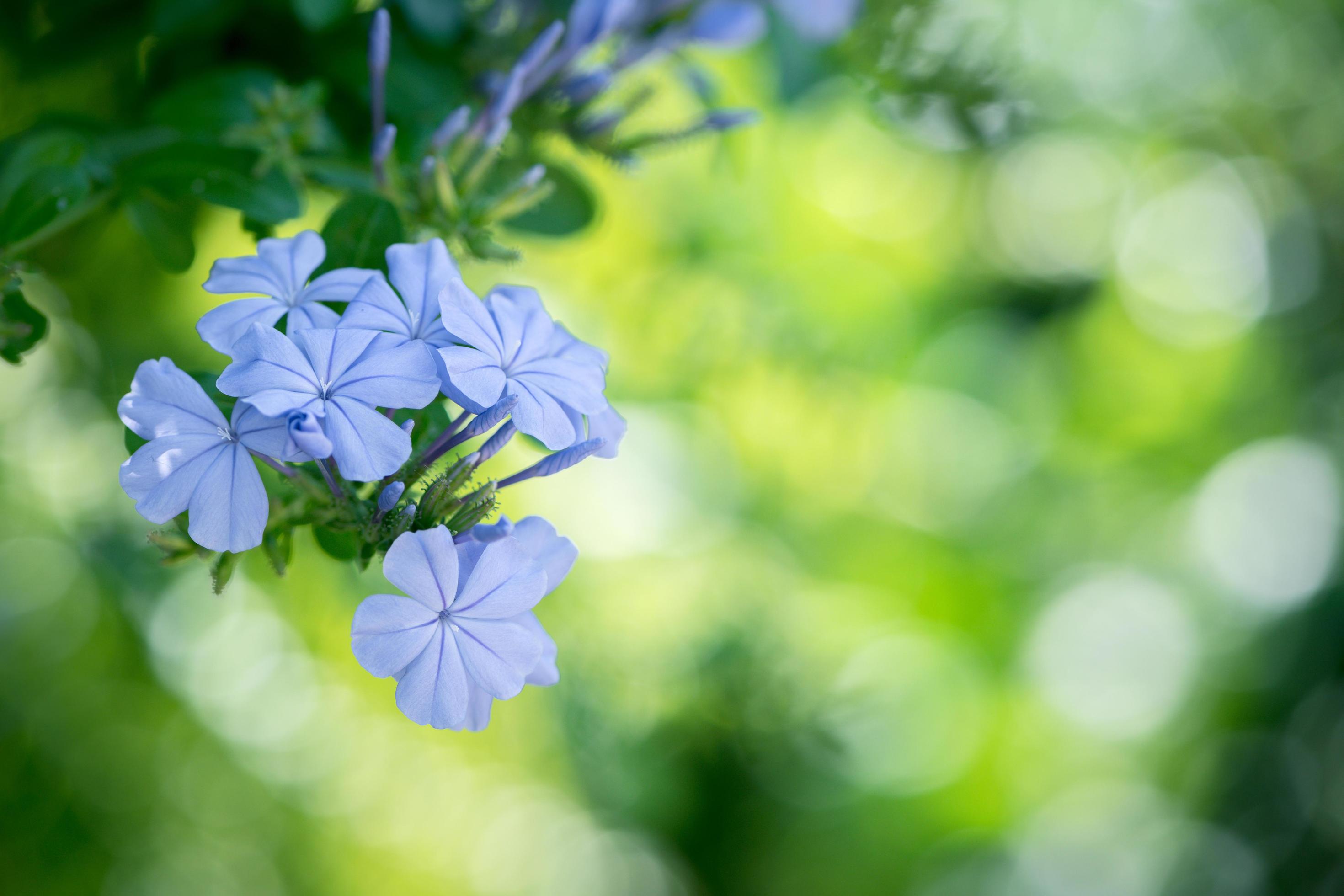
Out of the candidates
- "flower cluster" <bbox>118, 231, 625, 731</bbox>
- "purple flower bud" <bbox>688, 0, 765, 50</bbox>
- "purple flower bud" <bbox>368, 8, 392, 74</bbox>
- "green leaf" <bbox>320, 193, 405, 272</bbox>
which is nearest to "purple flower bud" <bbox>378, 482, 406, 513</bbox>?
"flower cluster" <bbox>118, 231, 625, 731</bbox>

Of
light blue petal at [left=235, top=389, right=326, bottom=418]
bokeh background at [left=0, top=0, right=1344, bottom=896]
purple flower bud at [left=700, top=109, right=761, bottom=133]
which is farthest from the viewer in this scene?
bokeh background at [left=0, top=0, right=1344, bottom=896]

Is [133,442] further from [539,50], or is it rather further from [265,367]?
[539,50]

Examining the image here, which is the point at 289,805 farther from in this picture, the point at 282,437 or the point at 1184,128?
the point at 1184,128

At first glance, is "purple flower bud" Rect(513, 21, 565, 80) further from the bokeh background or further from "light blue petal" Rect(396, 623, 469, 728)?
"light blue petal" Rect(396, 623, 469, 728)

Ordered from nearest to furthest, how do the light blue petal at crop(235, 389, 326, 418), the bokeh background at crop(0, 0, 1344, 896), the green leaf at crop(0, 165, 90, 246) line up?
1. the light blue petal at crop(235, 389, 326, 418)
2. the green leaf at crop(0, 165, 90, 246)
3. the bokeh background at crop(0, 0, 1344, 896)

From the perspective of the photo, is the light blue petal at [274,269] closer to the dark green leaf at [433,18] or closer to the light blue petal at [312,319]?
the light blue petal at [312,319]

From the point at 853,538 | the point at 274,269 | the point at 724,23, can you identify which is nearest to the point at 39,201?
the point at 274,269
